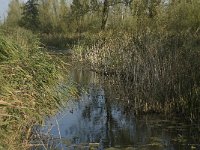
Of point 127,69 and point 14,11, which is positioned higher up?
point 14,11

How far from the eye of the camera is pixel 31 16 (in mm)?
49156

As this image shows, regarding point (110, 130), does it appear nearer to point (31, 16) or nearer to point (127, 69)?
point (127, 69)

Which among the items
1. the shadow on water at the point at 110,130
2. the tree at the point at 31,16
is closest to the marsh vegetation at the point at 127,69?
the shadow on water at the point at 110,130

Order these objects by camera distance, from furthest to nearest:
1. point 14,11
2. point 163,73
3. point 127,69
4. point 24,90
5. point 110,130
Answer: point 14,11, point 127,69, point 163,73, point 110,130, point 24,90

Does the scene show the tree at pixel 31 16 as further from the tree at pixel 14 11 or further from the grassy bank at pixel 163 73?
the grassy bank at pixel 163 73

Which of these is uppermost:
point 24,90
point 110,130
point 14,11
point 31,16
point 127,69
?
point 14,11

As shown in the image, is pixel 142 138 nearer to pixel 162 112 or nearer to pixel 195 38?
pixel 162 112

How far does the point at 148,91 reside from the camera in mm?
10031

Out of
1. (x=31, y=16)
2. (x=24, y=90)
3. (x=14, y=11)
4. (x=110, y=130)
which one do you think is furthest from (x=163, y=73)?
(x=14, y=11)

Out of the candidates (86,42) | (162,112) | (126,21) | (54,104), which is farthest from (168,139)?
(86,42)

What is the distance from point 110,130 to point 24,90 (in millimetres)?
3468

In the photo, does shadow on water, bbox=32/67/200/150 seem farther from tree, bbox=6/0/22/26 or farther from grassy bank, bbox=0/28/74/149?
tree, bbox=6/0/22/26

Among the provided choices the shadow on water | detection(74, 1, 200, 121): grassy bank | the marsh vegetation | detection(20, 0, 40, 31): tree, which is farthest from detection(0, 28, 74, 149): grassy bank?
detection(20, 0, 40, 31): tree

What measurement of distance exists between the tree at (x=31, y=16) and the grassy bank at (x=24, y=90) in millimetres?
39995
